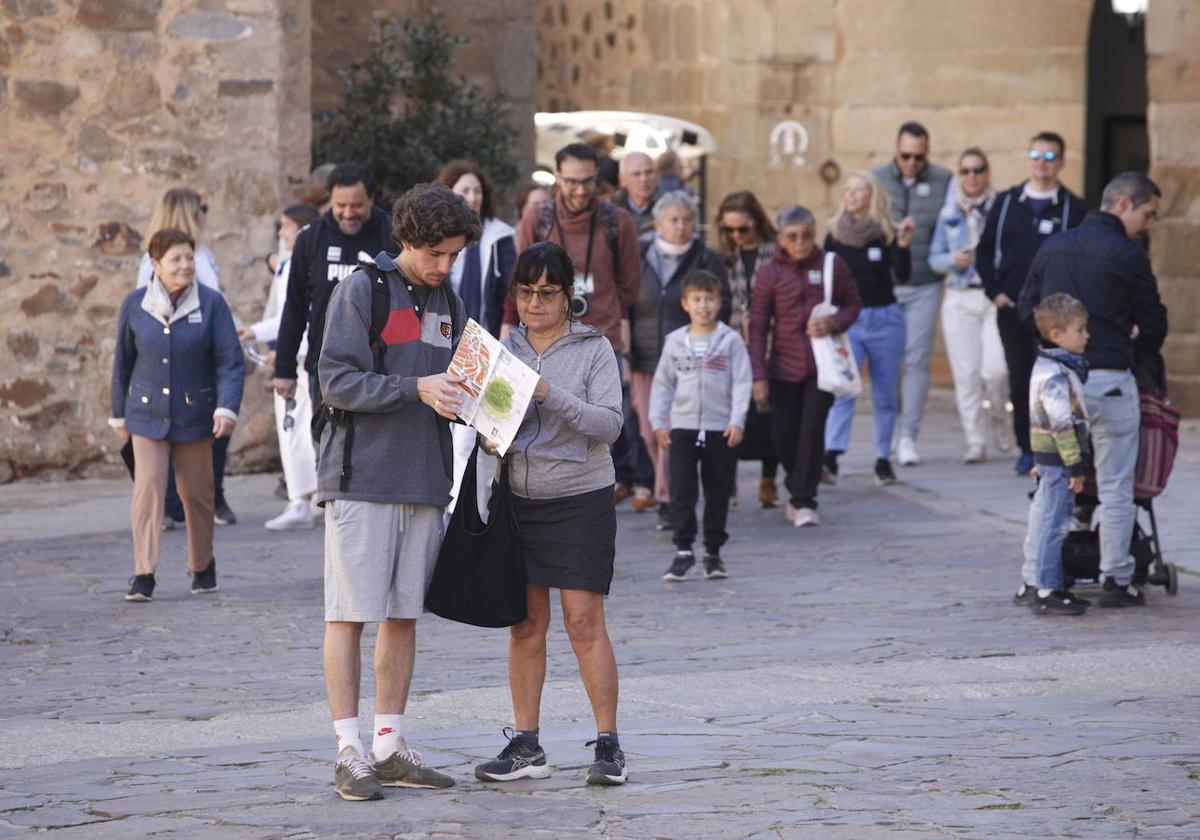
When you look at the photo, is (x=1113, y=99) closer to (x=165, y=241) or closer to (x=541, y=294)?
(x=165, y=241)

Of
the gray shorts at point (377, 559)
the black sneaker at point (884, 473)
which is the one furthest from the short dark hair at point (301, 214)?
the gray shorts at point (377, 559)

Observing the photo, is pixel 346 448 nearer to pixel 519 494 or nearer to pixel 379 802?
pixel 519 494

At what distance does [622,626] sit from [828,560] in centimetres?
197

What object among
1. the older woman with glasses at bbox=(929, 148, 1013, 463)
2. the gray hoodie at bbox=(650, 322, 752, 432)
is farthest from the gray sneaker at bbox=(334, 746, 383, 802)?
the older woman with glasses at bbox=(929, 148, 1013, 463)

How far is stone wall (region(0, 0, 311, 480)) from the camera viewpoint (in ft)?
42.1

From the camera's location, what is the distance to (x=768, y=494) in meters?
12.1

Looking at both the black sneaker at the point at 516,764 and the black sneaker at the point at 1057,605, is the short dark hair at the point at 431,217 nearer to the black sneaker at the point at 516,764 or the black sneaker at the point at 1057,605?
the black sneaker at the point at 516,764

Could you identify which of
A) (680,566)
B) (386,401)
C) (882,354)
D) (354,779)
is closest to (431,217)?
(386,401)

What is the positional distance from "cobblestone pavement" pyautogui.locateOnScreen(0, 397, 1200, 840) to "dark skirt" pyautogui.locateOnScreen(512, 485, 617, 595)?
1.81 feet

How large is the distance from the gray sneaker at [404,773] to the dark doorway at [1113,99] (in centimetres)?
1657

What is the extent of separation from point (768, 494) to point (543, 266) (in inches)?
253

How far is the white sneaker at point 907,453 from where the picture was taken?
1360 cm

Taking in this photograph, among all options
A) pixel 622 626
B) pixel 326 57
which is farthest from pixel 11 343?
pixel 622 626

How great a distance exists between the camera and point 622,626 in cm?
837
